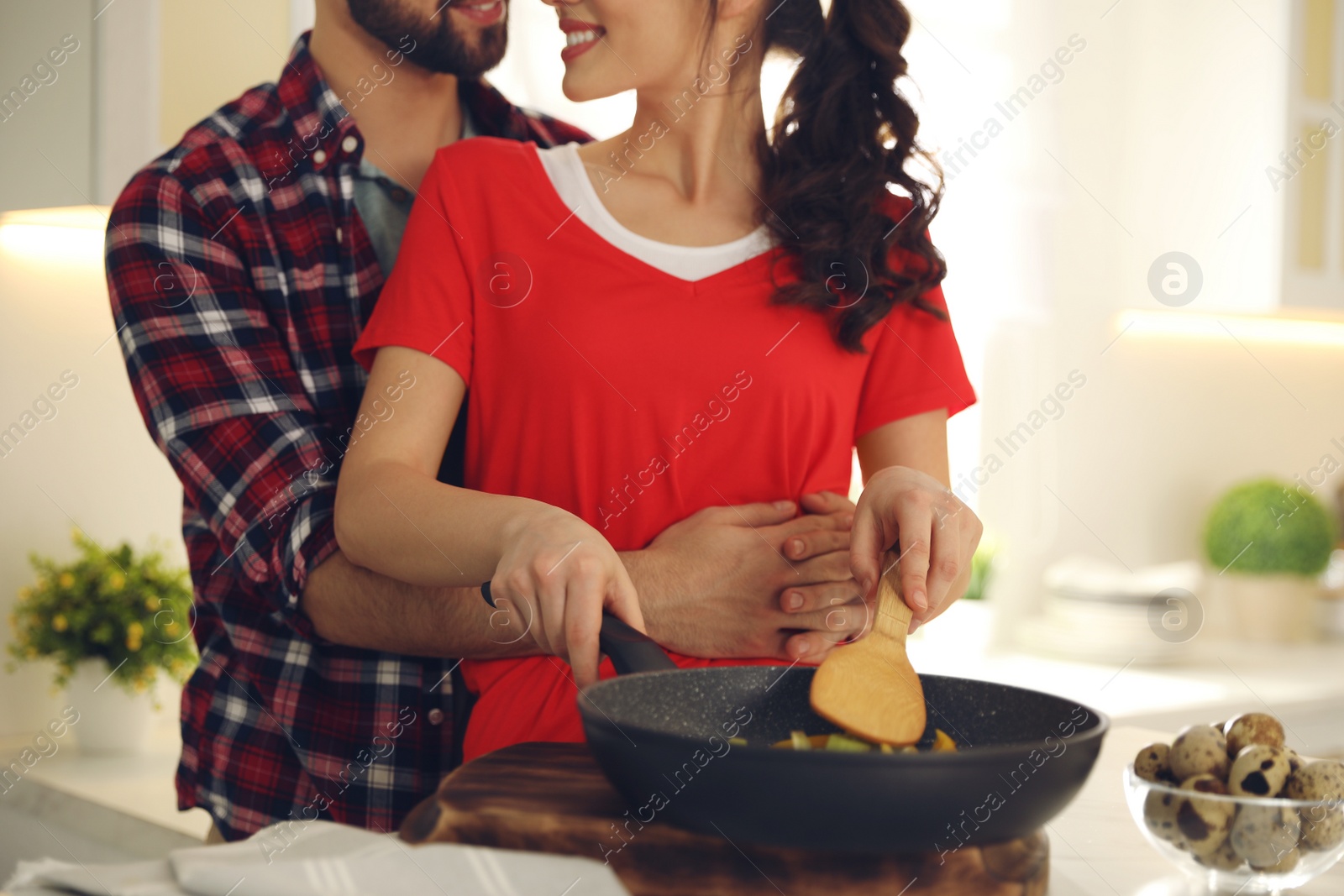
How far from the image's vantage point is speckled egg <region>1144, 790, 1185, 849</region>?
63 cm

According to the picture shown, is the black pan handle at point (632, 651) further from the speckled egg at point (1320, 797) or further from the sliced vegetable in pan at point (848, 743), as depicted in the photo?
the speckled egg at point (1320, 797)

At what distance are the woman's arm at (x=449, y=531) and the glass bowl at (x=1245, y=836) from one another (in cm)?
31

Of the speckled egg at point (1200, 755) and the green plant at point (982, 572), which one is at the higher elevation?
the speckled egg at point (1200, 755)

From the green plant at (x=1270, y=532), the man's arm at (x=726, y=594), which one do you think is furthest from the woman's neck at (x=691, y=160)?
the green plant at (x=1270, y=532)

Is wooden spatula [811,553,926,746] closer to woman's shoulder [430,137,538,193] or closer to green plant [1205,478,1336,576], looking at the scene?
woman's shoulder [430,137,538,193]

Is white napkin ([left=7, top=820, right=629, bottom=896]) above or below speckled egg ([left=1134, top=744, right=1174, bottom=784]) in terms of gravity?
above

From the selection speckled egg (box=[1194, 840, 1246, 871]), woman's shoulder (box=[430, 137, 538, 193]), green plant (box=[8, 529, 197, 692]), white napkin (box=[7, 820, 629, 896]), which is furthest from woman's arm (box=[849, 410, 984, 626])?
green plant (box=[8, 529, 197, 692])

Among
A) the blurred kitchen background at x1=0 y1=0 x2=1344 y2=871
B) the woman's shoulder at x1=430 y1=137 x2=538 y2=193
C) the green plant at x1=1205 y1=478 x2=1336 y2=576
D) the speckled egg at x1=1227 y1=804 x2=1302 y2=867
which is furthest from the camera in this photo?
the green plant at x1=1205 y1=478 x2=1336 y2=576

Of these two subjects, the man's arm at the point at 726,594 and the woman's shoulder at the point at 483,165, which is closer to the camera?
the man's arm at the point at 726,594

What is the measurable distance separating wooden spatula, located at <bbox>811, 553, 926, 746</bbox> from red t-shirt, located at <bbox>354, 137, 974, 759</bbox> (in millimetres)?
305

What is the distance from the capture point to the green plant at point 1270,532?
9.55 feet

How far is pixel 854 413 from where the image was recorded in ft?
3.58

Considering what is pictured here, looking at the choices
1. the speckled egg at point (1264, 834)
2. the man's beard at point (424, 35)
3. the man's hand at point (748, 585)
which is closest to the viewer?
the speckled egg at point (1264, 834)

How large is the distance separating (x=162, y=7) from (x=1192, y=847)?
5.54ft
